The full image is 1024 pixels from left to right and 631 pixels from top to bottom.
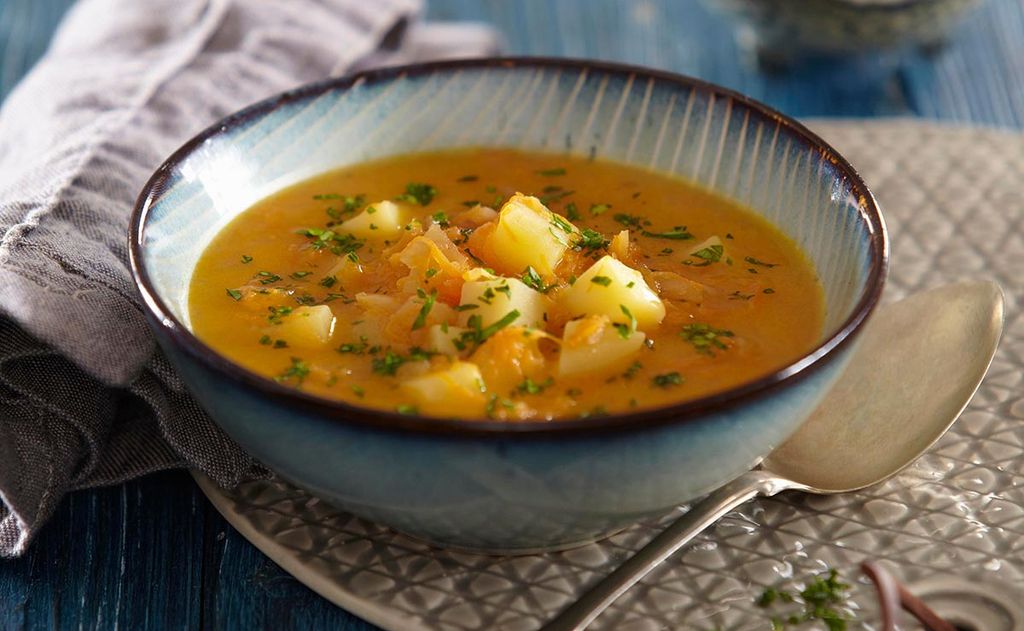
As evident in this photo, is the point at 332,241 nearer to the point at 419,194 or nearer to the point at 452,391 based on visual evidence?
the point at 419,194

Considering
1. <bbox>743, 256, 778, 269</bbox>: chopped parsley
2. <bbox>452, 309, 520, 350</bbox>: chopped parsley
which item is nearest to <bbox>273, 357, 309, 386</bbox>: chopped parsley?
<bbox>452, 309, 520, 350</bbox>: chopped parsley

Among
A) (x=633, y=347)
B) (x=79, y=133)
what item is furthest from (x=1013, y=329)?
(x=79, y=133)

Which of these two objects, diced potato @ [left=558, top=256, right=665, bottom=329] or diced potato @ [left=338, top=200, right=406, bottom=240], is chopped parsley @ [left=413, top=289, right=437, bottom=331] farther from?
diced potato @ [left=338, top=200, right=406, bottom=240]

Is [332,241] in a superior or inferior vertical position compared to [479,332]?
inferior

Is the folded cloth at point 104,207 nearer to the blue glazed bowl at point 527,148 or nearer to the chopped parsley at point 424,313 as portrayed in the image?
the blue glazed bowl at point 527,148

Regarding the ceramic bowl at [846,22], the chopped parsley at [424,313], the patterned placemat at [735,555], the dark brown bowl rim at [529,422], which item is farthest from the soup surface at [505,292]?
the ceramic bowl at [846,22]

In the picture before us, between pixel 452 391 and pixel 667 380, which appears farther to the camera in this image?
pixel 667 380

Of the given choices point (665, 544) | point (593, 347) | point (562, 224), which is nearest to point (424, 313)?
point (593, 347)
